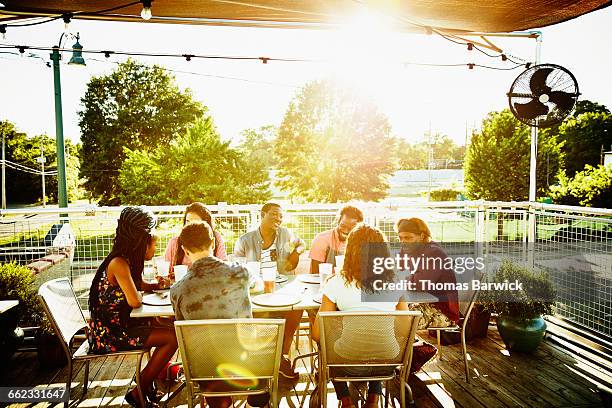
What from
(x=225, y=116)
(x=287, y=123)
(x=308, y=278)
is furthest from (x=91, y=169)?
(x=308, y=278)

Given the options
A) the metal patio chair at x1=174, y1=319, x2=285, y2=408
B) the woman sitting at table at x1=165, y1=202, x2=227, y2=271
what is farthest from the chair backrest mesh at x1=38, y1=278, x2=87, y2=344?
the metal patio chair at x1=174, y1=319, x2=285, y2=408

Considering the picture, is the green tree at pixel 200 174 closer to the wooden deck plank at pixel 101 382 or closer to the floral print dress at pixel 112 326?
the wooden deck plank at pixel 101 382

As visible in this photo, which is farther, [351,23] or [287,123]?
[287,123]

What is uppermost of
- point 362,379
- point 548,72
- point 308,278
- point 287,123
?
point 287,123

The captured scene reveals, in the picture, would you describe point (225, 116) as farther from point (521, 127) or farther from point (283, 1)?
point (283, 1)

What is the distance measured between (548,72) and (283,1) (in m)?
2.79

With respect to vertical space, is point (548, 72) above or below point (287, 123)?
below

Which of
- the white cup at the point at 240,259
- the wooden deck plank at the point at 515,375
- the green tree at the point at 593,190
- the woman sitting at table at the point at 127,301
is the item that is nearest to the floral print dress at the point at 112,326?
the woman sitting at table at the point at 127,301

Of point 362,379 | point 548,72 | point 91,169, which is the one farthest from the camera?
point 91,169

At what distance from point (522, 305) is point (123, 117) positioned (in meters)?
28.6

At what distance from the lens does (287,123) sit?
26.7 metres

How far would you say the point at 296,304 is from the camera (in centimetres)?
275

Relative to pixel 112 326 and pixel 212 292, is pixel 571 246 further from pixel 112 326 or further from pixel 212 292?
pixel 112 326

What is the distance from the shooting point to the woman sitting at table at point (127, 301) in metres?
2.70
